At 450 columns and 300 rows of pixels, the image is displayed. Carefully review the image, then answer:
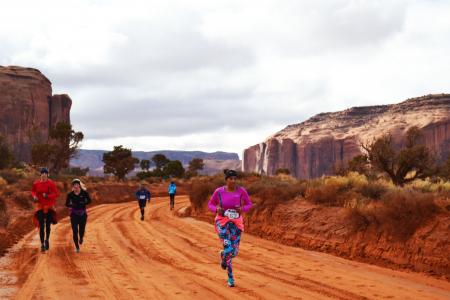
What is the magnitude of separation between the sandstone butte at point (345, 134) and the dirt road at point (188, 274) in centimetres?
8291

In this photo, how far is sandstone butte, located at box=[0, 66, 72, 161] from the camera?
348ft

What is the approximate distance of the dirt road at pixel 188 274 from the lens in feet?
25.5

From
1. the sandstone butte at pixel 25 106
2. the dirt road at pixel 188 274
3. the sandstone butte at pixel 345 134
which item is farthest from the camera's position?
the sandstone butte at pixel 25 106

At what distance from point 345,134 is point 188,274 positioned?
4471 inches

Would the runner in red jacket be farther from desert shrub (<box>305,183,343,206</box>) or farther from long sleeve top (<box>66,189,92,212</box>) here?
desert shrub (<box>305,183,343,206</box>)

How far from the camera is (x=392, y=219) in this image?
37.1 feet

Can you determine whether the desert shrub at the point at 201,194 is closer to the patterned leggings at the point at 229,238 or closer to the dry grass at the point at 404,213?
the dry grass at the point at 404,213

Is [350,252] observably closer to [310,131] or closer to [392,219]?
[392,219]

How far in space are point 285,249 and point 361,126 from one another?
115m

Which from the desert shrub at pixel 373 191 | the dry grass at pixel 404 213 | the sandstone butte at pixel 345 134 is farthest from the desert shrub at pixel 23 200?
the sandstone butte at pixel 345 134

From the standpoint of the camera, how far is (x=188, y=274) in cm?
947

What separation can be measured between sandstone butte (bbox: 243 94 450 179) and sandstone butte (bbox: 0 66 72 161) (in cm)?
5461

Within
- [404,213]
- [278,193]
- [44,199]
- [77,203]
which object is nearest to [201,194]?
[278,193]

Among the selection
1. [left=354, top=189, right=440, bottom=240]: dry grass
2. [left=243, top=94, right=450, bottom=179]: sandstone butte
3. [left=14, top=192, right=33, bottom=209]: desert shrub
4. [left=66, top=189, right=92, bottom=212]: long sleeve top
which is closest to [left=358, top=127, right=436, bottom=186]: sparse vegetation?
[left=354, top=189, right=440, bottom=240]: dry grass
